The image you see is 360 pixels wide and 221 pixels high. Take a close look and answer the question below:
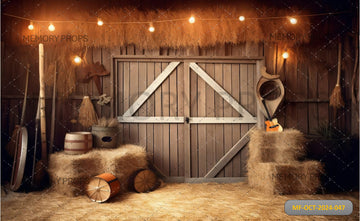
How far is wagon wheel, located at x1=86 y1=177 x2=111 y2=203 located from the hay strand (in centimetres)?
114

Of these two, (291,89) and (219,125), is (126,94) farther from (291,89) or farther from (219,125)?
(291,89)

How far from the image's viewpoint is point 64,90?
4.11 m

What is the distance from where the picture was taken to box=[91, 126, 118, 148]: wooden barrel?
148 inches

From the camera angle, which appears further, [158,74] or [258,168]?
[158,74]

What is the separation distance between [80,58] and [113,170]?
197 cm

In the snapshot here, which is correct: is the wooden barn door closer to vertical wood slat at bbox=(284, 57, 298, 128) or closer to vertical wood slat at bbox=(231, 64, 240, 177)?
vertical wood slat at bbox=(231, 64, 240, 177)

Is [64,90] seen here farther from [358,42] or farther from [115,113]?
[358,42]

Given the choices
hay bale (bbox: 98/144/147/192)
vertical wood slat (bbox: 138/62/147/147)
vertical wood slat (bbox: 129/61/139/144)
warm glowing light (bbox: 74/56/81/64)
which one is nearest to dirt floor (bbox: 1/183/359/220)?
hay bale (bbox: 98/144/147/192)

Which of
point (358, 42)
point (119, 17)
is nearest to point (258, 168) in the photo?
point (358, 42)

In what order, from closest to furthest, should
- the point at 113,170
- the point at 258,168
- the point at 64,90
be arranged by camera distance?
1. the point at 113,170
2. the point at 258,168
3. the point at 64,90

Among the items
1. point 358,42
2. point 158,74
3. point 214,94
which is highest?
point 358,42

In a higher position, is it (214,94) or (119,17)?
(119,17)

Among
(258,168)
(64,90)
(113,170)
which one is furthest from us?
(64,90)

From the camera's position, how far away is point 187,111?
428 centimetres
